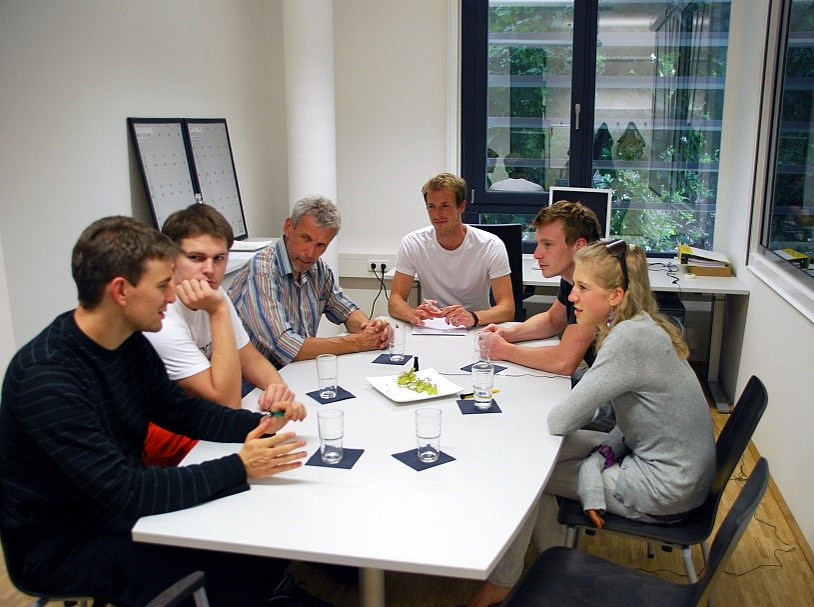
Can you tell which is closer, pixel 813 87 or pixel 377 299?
pixel 813 87

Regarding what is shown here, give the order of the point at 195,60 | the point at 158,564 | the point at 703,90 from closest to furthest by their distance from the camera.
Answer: the point at 158,564 < the point at 195,60 < the point at 703,90

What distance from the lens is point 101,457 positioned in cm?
161

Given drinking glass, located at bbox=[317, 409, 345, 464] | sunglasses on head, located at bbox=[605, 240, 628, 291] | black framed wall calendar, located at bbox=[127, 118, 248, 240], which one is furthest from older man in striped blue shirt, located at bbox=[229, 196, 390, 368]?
black framed wall calendar, located at bbox=[127, 118, 248, 240]

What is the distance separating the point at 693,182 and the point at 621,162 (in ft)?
1.67

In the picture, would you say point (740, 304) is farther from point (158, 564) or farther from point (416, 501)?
point (158, 564)

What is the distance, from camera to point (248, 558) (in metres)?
1.98

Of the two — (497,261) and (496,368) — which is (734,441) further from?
(497,261)

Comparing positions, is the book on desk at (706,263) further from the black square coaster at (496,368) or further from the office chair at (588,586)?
the office chair at (588,586)

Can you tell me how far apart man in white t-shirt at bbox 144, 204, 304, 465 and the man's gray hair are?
1.48 feet

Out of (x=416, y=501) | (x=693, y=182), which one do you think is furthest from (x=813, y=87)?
(x=416, y=501)

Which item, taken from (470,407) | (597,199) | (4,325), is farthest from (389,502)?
(597,199)

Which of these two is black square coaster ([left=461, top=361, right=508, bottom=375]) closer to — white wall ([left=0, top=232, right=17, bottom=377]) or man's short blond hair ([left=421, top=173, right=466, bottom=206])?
man's short blond hair ([left=421, top=173, right=466, bottom=206])

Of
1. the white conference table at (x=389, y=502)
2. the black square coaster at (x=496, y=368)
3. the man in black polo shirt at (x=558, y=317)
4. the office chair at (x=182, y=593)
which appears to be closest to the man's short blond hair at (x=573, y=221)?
the man in black polo shirt at (x=558, y=317)

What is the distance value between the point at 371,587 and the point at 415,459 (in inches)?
14.1
